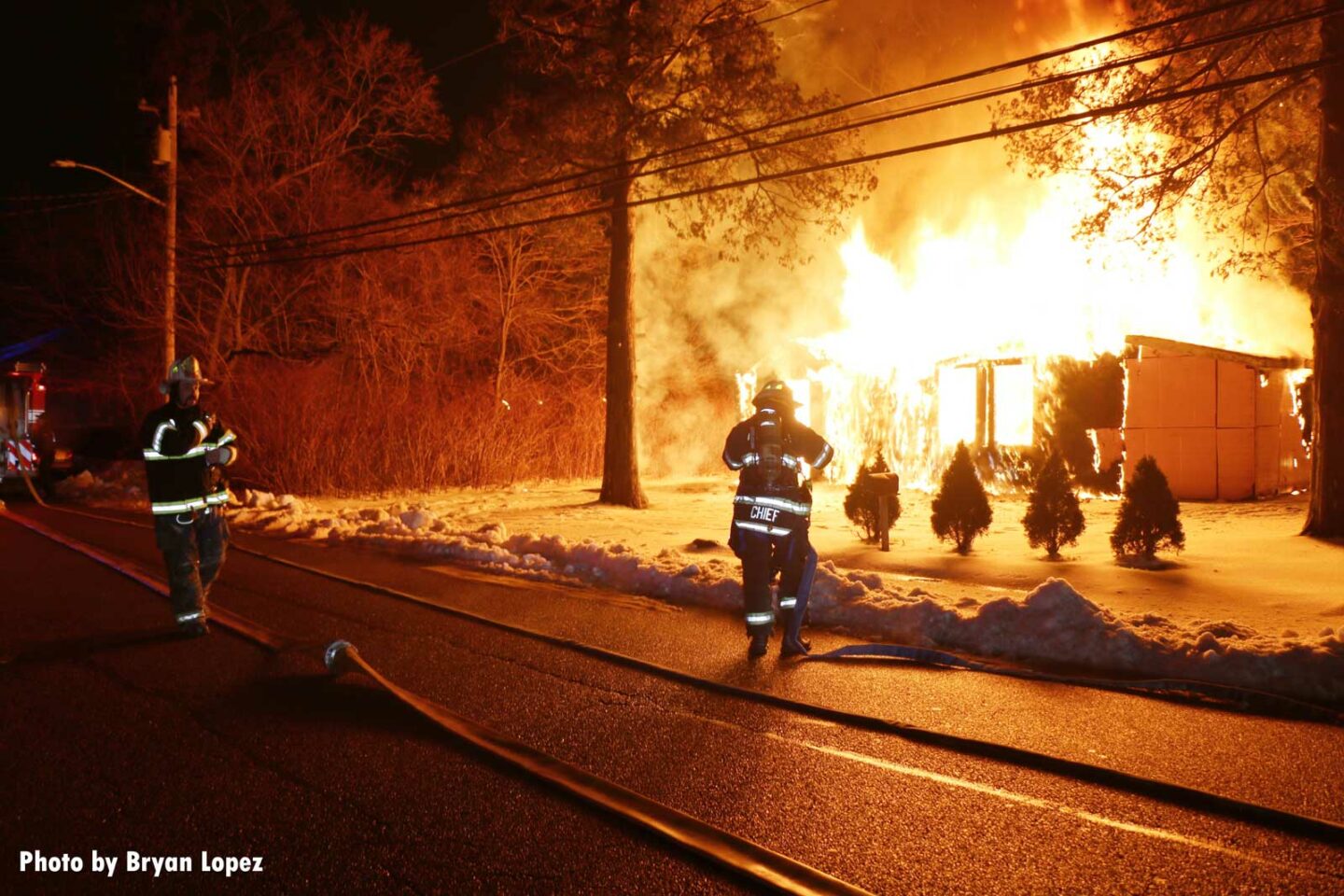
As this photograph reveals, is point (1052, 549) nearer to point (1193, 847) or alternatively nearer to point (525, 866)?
point (1193, 847)

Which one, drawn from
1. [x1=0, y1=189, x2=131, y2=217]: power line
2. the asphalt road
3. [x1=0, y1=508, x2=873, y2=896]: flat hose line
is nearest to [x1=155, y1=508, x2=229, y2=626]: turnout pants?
the asphalt road

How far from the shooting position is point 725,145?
63.4 feet

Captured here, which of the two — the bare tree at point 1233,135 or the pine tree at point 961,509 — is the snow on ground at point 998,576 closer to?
the pine tree at point 961,509

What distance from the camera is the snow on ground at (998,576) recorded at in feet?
23.1

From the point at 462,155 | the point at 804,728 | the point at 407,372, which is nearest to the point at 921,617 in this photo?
the point at 804,728

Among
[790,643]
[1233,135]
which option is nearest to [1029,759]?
[790,643]

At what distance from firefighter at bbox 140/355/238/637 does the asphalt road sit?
382mm

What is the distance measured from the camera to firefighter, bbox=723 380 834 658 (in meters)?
7.49

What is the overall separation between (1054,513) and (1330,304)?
5085mm

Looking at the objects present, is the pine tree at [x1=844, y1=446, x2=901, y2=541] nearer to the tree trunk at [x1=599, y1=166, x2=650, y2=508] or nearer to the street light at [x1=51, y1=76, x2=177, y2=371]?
the tree trunk at [x1=599, y1=166, x2=650, y2=508]

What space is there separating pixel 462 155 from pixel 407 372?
22.5 ft

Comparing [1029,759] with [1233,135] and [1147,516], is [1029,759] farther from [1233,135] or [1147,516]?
[1233,135]

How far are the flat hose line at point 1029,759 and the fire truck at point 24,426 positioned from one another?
68.1 ft

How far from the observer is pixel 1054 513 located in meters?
12.4
